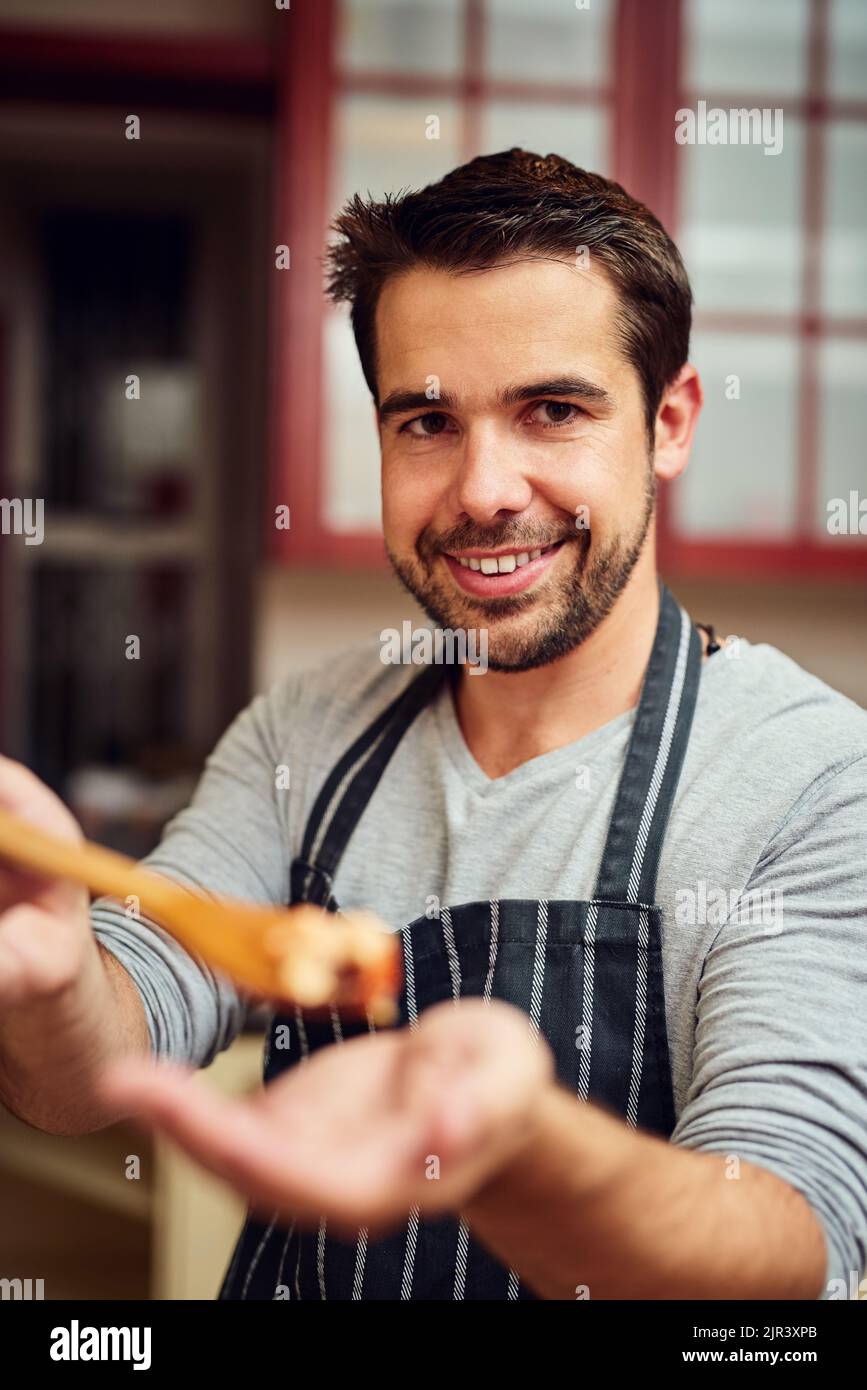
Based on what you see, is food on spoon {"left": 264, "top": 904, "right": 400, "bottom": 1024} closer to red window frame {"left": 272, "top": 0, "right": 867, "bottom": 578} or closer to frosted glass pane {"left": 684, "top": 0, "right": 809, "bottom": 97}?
red window frame {"left": 272, "top": 0, "right": 867, "bottom": 578}

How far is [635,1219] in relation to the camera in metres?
0.65

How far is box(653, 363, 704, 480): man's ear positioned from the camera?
1.12 metres

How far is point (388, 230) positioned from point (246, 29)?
1838 mm

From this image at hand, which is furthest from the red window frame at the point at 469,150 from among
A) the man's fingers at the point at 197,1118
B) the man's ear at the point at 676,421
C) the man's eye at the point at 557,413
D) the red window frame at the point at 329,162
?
the man's fingers at the point at 197,1118

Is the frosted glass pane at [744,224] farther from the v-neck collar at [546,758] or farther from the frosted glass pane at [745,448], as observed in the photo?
the v-neck collar at [546,758]

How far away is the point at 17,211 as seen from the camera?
4148 millimetres

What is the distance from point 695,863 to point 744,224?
170 cm

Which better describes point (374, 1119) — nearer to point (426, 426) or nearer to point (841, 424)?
point (426, 426)

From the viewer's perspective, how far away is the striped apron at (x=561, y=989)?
93 cm

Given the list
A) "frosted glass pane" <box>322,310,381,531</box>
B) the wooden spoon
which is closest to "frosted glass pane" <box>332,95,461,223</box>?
"frosted glass pane" <box>322,310,381,531</box>

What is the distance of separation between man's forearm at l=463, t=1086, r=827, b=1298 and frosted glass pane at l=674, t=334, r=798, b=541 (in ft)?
5.72

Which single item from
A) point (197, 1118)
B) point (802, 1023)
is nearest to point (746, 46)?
point (802, 1023)

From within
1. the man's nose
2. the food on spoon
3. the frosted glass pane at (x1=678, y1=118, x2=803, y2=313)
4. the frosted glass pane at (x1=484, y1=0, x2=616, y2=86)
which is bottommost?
the food on spoon

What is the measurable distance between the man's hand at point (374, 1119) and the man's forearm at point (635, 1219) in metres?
0.03
